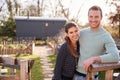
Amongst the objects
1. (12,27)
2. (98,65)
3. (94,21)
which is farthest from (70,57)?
(12,27)

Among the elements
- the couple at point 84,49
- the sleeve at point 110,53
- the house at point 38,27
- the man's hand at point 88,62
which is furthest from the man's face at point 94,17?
the house at point 38,27

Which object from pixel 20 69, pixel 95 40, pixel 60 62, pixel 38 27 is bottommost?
pixel 38 27

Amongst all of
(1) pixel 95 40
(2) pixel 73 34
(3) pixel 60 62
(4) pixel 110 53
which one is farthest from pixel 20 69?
(4) pixel 110 53

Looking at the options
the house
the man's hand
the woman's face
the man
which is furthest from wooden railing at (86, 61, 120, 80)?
the house

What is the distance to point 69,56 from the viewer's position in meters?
3.33

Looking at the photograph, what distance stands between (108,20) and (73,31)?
2763 cm

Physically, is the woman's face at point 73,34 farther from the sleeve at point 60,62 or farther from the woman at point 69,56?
the sleeve at point 60,62

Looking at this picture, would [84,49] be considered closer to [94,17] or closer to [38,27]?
[94,17]

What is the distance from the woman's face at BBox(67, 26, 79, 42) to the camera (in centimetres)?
327

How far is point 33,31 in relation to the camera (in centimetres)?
3262

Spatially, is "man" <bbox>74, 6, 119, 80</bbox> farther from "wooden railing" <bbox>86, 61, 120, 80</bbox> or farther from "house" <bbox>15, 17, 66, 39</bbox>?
"house" <bbox>15, 17, 66, 39</bbox>

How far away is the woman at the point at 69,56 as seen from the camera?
10.8 feet

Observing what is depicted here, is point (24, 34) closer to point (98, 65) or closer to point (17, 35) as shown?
point (17, 35)

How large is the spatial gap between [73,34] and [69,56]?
0.24m
